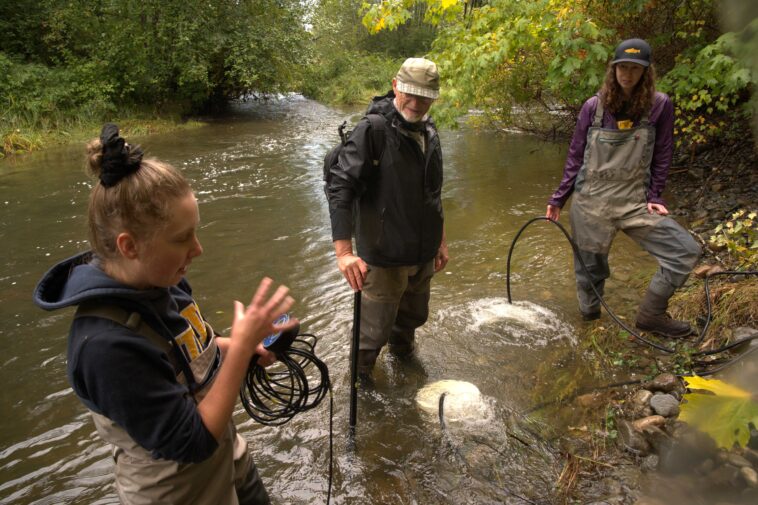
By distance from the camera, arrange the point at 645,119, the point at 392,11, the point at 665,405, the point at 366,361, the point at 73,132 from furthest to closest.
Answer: the point at 73,132 < the point at 392,11 < the point at 645,119 < the point at 366,361 < the point at 665,405

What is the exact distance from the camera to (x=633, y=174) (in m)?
3.78

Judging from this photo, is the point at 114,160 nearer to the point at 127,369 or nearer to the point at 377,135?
the point at 127,369

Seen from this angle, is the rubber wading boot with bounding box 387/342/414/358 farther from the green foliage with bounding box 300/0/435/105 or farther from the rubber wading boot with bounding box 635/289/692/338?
the green foliage with bounding box 300/0/435/105

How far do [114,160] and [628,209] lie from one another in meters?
3.63

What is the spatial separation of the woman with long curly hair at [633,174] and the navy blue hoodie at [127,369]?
344 centimetres

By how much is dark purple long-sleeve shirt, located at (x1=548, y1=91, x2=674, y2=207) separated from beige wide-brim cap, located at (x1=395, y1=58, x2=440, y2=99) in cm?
163

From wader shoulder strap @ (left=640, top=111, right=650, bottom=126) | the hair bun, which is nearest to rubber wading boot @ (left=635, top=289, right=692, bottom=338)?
wader shoulder strap @ (left=640, top=111, right=650, bottom=126)

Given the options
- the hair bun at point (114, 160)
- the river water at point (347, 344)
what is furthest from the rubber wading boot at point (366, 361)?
the hair bun at point (114, 160)

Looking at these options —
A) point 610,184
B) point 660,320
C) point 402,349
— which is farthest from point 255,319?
point 660,320

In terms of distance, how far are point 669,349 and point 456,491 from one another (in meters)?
2.06

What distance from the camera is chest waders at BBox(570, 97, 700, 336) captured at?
146 inches

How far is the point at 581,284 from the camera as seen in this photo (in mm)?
4406

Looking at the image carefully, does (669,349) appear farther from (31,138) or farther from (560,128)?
(31,138)

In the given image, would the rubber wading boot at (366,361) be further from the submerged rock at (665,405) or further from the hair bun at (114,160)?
the hair bun at (114,160)
